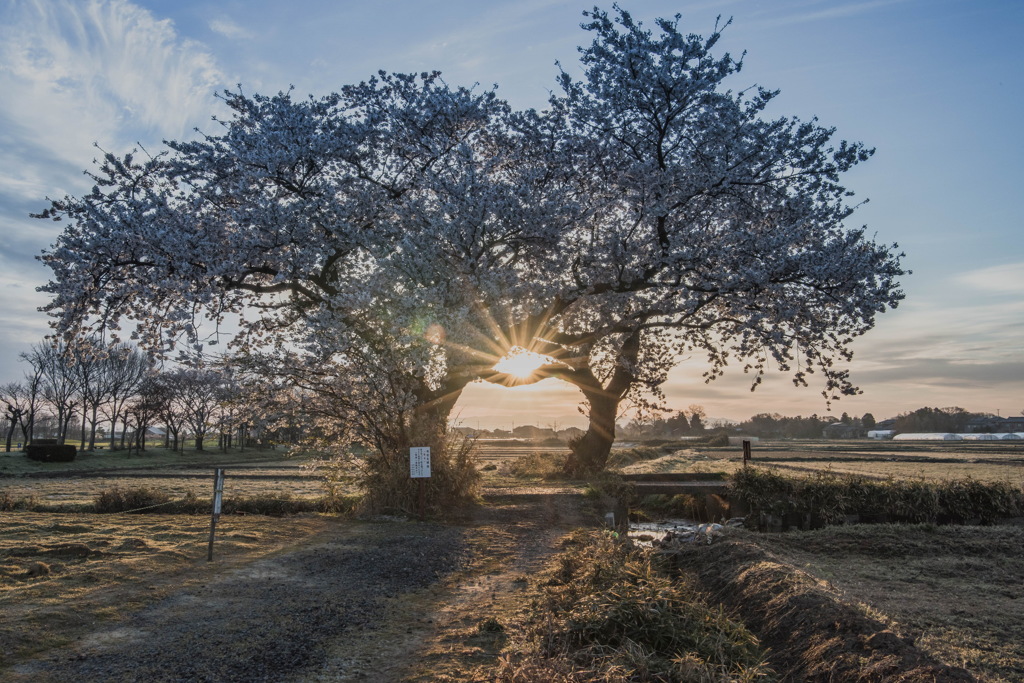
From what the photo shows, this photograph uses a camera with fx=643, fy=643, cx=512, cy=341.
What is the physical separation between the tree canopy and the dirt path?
5.81 meters

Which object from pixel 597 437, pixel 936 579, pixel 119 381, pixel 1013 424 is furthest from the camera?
pixel 1013 424

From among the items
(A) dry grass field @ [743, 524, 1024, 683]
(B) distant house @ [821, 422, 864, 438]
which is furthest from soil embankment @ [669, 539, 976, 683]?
(B) distant house @ [821, 422, 864, 438]

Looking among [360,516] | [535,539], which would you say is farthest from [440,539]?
[360,516]

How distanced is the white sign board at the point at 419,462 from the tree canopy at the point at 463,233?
1.33m

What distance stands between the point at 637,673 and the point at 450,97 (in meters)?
16.6

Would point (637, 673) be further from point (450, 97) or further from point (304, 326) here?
point (450, 97)

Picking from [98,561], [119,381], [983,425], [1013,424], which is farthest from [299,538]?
[1013,424]

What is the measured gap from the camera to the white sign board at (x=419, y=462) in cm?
1474

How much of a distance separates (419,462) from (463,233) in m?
5.87

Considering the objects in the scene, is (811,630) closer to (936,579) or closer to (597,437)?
(936,579)

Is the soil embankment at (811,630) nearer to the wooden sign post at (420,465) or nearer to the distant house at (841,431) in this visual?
the wooden sign post at (420,465)

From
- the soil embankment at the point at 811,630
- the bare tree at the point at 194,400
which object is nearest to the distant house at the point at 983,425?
the bare tree at the point at 194,400

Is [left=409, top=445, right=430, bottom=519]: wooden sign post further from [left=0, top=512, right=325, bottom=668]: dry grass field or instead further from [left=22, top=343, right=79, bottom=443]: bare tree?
[left=22, top=343, right=79, bottom=443]: bare tree

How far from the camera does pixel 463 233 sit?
54.1ft
